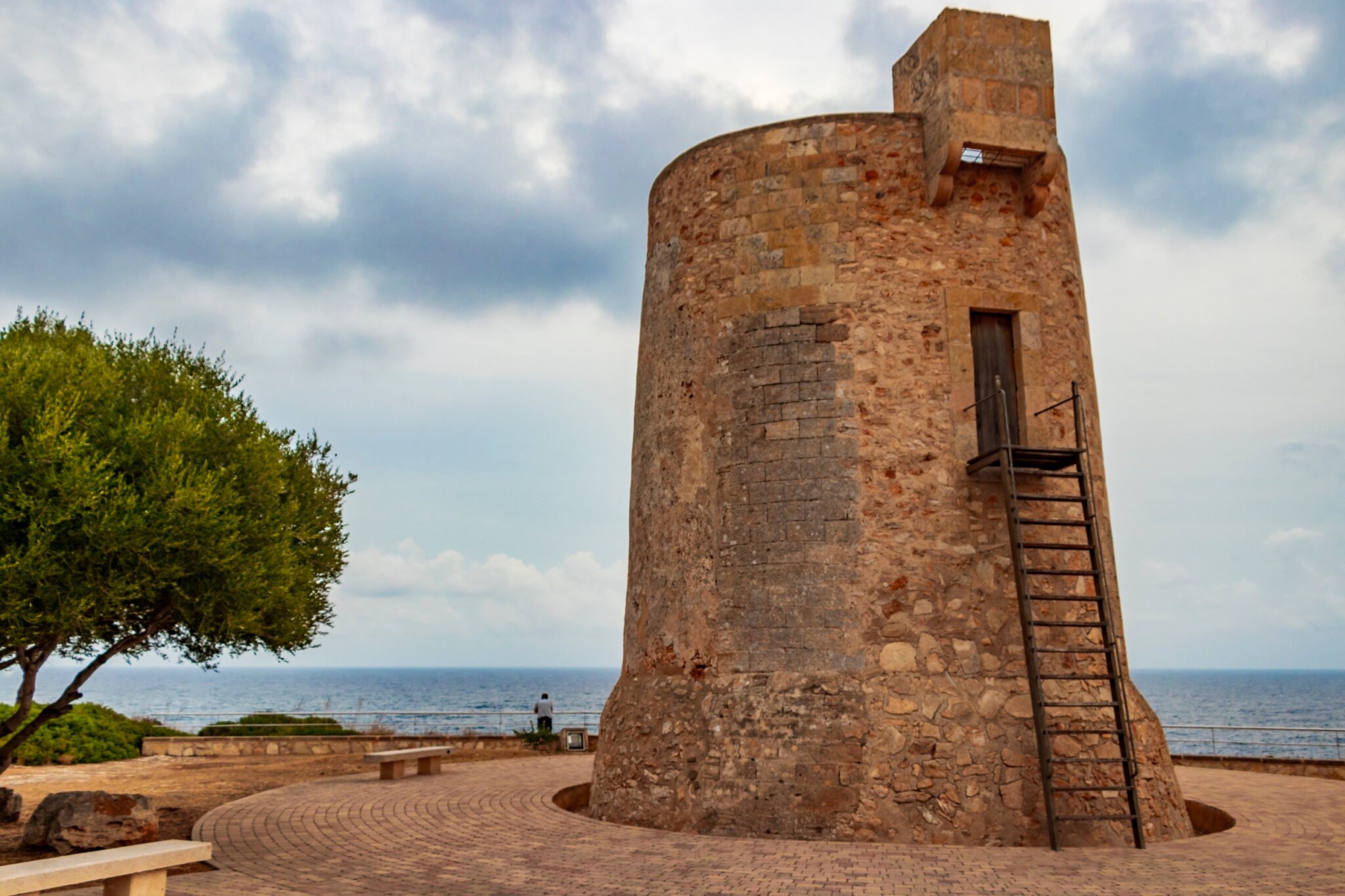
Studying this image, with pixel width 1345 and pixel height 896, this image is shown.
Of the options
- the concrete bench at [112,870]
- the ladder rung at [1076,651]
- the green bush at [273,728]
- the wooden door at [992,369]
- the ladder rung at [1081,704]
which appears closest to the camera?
the concrete bench at [112,870]

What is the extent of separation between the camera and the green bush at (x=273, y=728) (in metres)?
19.3

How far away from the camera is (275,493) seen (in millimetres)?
10727

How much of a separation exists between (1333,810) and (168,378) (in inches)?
→ 525

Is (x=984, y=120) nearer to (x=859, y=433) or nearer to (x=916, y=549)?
(x=859, y=433)

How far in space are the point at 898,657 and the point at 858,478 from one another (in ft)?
5.81

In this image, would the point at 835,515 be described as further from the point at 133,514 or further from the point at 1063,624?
the point at 133,514

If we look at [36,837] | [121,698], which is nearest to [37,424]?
[36,837]

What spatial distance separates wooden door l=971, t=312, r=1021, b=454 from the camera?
10.3 m

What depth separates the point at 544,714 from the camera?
66.1ft

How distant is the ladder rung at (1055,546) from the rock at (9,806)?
11.0 m

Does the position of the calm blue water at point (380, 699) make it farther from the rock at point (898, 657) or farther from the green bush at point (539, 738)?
the rock at point (898, 657)

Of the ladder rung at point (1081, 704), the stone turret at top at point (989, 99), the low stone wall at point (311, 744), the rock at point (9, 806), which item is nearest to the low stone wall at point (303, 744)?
the low stone wall at point (311, 744)

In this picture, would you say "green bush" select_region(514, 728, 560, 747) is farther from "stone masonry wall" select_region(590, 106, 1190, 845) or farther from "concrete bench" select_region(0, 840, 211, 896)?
"concrete bench" select_region(0, 840, 211, 896)

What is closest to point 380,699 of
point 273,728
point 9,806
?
point 273,728
